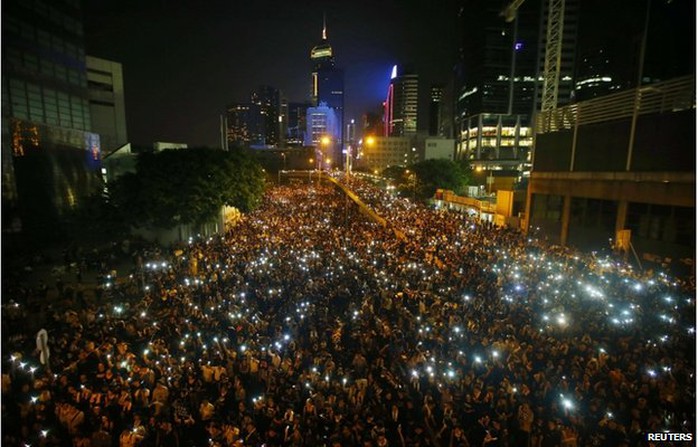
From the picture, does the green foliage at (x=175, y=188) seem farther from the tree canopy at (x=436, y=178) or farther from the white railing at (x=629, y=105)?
the tree canopy at (x=436, y=178)

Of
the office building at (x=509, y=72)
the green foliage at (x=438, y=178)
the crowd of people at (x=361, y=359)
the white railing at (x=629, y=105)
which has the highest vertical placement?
the office building at (x=509, y=72)

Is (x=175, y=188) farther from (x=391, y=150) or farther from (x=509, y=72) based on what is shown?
(x=391, y=150)

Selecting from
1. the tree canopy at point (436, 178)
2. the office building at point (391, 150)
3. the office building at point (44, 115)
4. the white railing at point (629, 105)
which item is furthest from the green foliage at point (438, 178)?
the office building at point (391, 150)

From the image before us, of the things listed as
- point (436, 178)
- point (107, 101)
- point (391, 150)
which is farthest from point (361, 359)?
point (391, 150)

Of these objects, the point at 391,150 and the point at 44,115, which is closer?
the point at 44,115

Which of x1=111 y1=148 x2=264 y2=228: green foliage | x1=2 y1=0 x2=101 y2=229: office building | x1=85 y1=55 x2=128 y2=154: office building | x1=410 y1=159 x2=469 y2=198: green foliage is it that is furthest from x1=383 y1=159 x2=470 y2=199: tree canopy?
x1=85 y1=55 x2=128 y2=154: office building

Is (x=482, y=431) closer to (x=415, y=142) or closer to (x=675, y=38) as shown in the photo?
(x=675, y=38)
